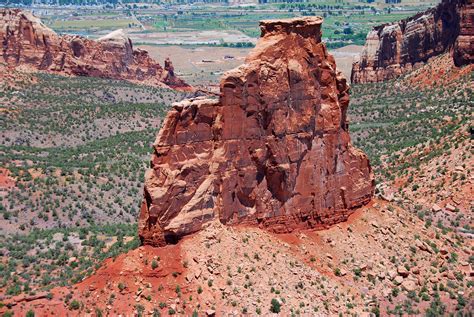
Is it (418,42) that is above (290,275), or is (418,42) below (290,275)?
below

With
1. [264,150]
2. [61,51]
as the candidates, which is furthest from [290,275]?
[61,51]

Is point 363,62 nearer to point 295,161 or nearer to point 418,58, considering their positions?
point 418,58

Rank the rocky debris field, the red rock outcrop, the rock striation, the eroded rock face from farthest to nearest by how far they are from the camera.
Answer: the red rock outcrop
the rock striation
the eroded rock face
the rocky debris field

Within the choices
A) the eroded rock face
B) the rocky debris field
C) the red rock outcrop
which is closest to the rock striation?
the red rock outcrop

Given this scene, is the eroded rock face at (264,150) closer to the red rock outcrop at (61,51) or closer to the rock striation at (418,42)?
the rock striation at (418,42)

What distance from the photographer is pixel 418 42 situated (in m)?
113

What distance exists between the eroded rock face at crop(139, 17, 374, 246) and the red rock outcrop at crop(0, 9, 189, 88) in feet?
269

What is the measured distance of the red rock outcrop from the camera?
123m

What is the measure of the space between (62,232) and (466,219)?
27263 millimetres

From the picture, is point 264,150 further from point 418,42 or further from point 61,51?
point 61,51

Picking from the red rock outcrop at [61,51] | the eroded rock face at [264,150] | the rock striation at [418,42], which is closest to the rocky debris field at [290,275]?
the eroded rock face at [264,150]

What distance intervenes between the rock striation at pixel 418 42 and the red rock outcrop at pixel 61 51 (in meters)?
34.7

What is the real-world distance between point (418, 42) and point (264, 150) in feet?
239

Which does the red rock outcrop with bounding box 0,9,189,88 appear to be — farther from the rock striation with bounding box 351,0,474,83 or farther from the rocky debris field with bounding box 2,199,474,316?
the rocky debris field with bounding box 2,199,474,316
